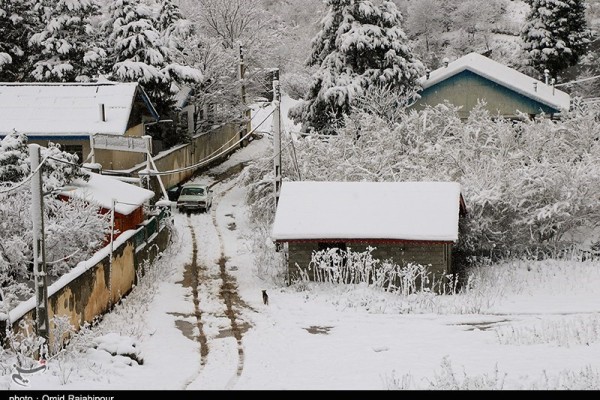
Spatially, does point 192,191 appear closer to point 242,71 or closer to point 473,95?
point 473,95

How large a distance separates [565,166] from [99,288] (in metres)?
17.2

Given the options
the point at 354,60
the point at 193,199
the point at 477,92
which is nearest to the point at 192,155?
the point at 193,199

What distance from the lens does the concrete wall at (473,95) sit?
41969 millimetres

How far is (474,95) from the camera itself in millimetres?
42250

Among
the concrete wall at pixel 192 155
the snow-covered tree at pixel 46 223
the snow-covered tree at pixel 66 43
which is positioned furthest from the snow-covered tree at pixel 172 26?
the snow-covered tree at pixel 46 223

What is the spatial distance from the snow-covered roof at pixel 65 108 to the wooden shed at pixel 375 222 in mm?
13343

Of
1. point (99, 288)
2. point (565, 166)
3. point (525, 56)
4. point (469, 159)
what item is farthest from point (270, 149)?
point (525, 56)

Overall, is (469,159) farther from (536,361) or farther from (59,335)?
(59,335)

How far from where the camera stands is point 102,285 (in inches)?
845

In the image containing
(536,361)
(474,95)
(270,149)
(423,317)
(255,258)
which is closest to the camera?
(536,361)

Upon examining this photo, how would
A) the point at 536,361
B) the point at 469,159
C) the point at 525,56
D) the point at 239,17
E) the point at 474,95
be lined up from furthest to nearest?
the point at 239,17 → the point at 525,56 → the point at 474,95 → the point at 469,159 → the point at 536,361

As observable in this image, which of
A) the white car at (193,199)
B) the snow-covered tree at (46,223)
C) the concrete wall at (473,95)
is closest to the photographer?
the snow-covered tree at (46,223)

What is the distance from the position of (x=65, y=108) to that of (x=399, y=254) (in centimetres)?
2002

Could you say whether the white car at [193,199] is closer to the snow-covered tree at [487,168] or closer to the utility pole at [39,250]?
the snow-covered tree at [487,168]
